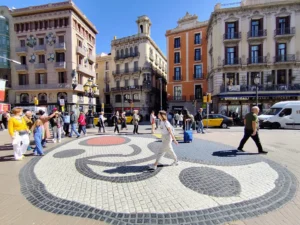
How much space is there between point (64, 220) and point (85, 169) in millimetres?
2177

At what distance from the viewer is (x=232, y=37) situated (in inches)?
945

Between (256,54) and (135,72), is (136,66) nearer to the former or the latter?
(135,72)

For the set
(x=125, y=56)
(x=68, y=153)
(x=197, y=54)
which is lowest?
(x=68, y=153)

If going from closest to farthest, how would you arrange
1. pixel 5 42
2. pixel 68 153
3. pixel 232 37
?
1. pixel 68 153
2. pixel 232 37
3. pixel 5 42

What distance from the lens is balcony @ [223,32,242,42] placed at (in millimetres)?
23686

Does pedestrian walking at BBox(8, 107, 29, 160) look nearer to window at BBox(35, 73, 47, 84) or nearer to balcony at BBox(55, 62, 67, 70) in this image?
balcony at BBox(55, 62, 67, 70)

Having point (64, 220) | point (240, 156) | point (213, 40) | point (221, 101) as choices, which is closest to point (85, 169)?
point (64, 220)

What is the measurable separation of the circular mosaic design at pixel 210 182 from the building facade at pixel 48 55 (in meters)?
29.1

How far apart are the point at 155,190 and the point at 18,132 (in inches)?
196

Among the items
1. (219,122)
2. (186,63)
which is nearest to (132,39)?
(186,63)

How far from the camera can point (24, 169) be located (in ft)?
16.2

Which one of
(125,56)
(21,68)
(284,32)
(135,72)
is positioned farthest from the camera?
(125,56)

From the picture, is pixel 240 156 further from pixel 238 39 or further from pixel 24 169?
pixel 238 39

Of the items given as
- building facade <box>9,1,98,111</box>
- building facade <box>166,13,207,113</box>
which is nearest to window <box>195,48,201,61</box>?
building facade <box>166,13,207,113</box>
